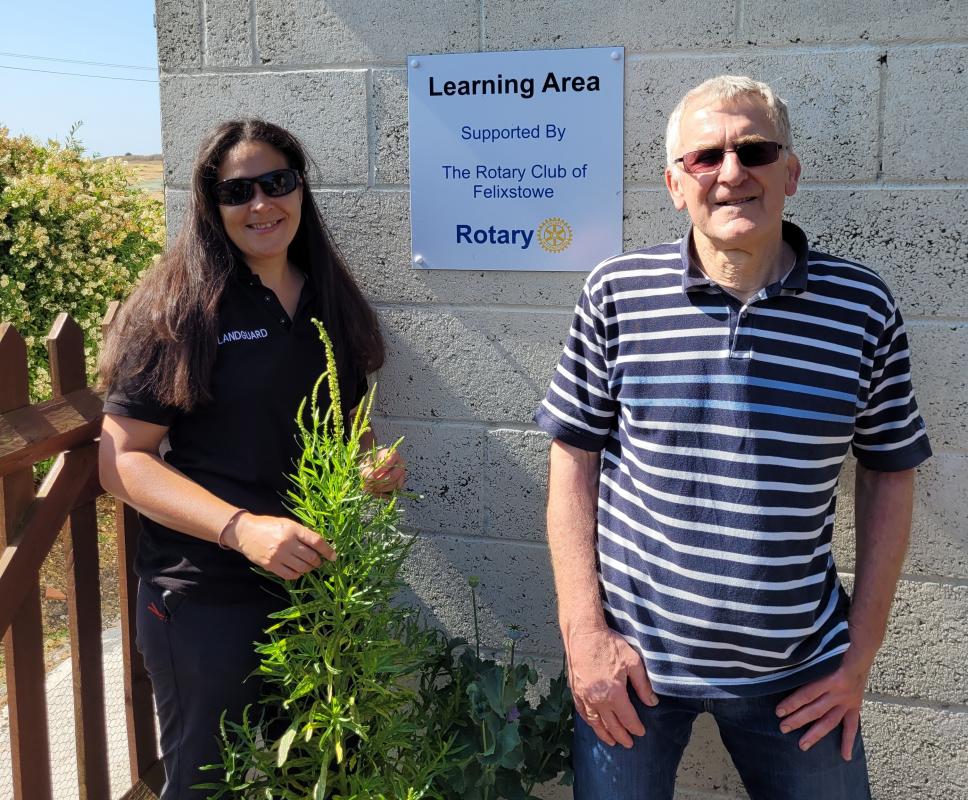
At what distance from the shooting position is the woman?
80.4 inches

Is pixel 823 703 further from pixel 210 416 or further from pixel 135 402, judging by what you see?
pixel 135 402

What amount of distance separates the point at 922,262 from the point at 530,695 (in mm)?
1674

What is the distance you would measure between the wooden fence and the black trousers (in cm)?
38

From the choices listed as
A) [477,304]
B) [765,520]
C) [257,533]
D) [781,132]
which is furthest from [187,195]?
[765,520]

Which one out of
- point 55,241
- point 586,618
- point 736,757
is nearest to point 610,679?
point 586,618

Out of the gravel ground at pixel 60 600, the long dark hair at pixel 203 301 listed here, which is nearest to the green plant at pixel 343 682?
the long dark hair at pixel 203 301

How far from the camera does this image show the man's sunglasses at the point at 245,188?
2.18 meters

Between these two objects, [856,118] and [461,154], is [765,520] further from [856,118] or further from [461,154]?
[461,154]

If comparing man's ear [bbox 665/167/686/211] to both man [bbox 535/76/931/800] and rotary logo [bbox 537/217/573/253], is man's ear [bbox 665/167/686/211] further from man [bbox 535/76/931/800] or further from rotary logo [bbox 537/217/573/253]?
rotary logo [bbox 537/217/573/253]

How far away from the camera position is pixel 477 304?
8.94 feet

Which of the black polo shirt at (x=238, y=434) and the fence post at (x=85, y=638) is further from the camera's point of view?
the fence post at (x=85, y=638)

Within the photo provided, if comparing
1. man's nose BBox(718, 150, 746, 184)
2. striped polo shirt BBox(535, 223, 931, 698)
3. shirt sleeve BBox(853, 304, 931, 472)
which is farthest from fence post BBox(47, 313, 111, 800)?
shirt sleeve BBox(853, 304, 931, 472)

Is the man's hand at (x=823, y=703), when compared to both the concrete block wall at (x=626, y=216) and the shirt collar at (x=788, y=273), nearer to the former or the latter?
the concrete block wall at (x=626, y=216)

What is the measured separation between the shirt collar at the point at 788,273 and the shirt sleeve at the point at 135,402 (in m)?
1.15
